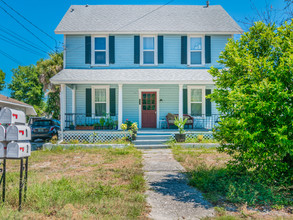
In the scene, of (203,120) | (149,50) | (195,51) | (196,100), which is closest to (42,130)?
(149,50)

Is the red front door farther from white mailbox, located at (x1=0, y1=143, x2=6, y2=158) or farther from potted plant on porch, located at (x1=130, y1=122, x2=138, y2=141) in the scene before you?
white mailbox, located at (x1=0, y1=143, x2=6, y2=158)

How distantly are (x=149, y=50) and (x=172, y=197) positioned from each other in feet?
34.1

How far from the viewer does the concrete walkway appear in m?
3.70

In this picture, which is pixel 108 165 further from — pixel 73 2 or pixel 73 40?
pixel 73 2

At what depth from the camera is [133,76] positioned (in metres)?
12.4

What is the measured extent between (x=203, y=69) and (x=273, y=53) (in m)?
8.60

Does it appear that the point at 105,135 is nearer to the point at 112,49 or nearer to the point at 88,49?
the point at 112,49

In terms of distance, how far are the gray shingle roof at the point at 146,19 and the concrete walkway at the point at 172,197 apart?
30.7ft

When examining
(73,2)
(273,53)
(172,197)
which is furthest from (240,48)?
(73,2)

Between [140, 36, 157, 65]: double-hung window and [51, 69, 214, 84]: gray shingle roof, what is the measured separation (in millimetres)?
776

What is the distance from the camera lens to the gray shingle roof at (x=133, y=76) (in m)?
11.8

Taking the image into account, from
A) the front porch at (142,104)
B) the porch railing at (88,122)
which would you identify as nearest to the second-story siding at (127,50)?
the front porch at (142,104)

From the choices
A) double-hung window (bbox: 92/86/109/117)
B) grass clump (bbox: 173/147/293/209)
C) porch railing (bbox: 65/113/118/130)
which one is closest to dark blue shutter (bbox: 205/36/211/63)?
double-hung window (bbox: 92/86/109/117)

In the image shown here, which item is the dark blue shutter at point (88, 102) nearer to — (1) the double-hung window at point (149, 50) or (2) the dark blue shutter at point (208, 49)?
(1) the double-hung window at point (149, 50)
